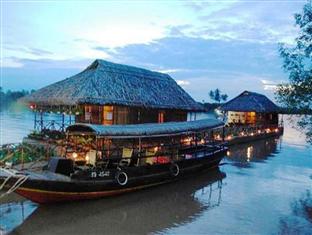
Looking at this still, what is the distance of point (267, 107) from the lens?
123 ft

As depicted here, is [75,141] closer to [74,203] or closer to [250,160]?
[74,203]

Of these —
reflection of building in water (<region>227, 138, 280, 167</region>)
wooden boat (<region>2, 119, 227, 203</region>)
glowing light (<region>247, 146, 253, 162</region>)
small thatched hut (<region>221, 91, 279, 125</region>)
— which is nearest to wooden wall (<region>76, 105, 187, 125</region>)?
wooden boat (<region>2, 119, 227, 203</region>)

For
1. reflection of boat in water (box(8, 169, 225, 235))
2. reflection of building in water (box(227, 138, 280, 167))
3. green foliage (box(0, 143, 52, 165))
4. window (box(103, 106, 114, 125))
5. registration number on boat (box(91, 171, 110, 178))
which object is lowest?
reflection of boat in water (box(8, 169, 225, 235))

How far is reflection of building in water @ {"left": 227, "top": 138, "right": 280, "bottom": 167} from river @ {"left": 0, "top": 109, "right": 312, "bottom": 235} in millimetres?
5762

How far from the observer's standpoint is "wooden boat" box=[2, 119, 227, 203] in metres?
11.0

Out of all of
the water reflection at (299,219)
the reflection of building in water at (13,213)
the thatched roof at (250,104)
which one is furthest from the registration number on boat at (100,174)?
the thatched roof at (250,104)

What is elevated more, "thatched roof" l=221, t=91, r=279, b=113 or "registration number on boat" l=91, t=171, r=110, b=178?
"thatched roof" l=221, t=91, r=279, b=113

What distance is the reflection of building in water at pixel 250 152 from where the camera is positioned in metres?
23.1

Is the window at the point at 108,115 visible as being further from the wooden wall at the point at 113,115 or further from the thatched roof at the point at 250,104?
the thatched roof at the point at 250,104

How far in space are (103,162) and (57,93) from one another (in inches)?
294

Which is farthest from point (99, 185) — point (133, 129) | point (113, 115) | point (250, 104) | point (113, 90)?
point (250, 104)

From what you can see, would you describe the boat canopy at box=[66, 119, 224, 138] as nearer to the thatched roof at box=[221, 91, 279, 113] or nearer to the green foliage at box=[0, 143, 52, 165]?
the green foliage at box=[0, 143, 52, 165]

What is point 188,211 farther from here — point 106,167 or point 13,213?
point 13,213

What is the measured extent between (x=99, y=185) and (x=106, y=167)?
3.74 feet
